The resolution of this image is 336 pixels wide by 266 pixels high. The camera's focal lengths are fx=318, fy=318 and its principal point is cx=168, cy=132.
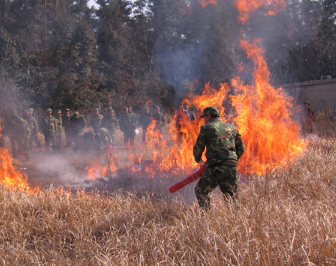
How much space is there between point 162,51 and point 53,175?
1356 centimetres

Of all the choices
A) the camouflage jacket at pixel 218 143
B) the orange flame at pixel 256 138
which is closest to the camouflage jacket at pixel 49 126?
the orange flame at pixel 256 138

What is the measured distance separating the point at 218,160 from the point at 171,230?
133 cm

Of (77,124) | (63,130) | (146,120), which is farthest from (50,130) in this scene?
(146,120)

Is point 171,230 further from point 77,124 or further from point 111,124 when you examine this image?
point 77,124

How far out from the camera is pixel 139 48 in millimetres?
21469

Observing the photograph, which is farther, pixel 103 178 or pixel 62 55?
pixel 62 55

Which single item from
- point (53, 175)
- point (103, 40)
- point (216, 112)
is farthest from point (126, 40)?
point (216, 112)

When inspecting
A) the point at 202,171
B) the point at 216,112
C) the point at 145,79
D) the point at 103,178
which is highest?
the point at 145,79

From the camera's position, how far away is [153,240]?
384 centimetres

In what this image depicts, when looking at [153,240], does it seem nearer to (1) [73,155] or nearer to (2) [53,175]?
(2) [53,175]

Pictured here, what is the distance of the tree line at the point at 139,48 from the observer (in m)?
16.9

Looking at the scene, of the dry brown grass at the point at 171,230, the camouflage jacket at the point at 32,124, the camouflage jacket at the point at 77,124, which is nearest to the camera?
the dry brown grass at the point at 171,230

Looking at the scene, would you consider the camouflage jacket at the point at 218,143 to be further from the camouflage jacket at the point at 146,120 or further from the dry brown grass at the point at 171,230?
the camouflage jacket at the point at 146,120

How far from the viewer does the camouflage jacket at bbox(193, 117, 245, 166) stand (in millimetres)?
4727
